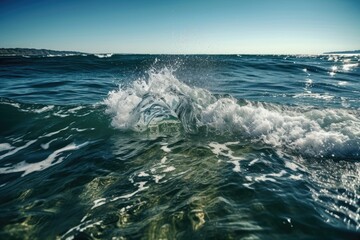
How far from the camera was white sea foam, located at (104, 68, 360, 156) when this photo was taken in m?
5.89

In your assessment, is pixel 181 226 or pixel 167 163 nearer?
pixel 181 226

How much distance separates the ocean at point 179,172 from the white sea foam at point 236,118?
1.4 inches

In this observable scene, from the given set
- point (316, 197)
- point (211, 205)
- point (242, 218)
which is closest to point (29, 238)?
point (211, 205)

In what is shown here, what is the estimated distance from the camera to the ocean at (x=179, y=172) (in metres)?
3.29

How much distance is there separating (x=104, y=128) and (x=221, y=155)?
4.26 m

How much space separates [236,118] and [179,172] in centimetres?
331

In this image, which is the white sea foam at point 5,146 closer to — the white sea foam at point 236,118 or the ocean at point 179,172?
the ocean at point 179,172

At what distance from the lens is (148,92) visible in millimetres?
9320

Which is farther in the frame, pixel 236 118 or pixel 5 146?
pixel 236 118

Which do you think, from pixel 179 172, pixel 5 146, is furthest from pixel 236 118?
pixel 5 146

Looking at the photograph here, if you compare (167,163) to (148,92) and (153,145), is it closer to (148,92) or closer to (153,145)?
(153,145)

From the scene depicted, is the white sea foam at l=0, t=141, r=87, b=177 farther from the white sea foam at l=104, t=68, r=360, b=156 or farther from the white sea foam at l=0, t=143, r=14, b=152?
the white sea foam at l=104, t=68, r=360, b=156

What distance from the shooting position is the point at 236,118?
24.6 feet

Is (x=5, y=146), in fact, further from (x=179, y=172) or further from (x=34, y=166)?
(x=179, y=172)
